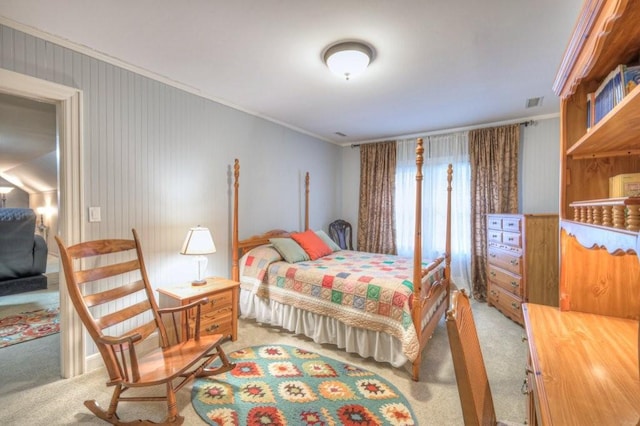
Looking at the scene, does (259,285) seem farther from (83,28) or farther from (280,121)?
(83,28)

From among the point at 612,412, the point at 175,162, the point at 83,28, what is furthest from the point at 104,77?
the point at 612,412

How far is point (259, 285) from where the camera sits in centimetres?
315

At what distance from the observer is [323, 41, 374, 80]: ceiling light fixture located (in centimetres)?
216

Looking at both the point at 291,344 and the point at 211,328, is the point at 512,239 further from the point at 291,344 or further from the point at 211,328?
the point at 211,328

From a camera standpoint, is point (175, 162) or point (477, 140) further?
point (477, 140)

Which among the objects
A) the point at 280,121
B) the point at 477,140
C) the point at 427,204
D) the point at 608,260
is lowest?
the point at 608,260

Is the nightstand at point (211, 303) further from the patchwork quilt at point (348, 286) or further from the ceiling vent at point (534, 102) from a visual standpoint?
the ceiling vent at point (534, 102)

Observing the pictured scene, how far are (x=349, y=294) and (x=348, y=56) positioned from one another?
6.48 feet

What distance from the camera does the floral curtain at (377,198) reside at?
4891 mm

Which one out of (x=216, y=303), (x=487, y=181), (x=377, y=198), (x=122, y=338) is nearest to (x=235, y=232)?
(x=216, y=303)

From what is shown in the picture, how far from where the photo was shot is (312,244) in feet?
12.2

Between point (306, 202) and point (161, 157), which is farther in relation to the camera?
point (306, 202)

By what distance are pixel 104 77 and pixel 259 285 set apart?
7.74ft

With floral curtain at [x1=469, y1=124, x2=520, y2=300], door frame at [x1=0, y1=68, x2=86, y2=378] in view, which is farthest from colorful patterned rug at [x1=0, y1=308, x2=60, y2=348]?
floral curtain at [x1=469, y1=124, x2=520, y2=300]
